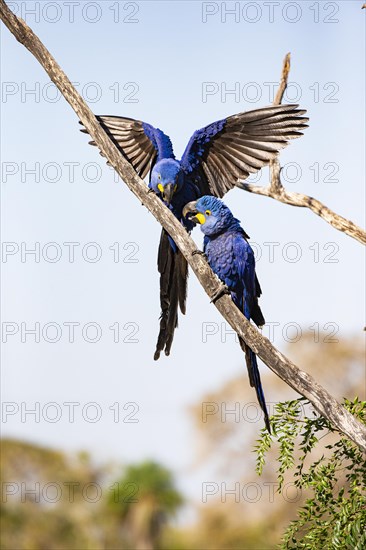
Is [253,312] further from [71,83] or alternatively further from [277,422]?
[71,83]

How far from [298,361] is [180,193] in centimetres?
1256

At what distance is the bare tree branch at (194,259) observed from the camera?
3.99 metres

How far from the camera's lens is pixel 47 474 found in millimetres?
22438

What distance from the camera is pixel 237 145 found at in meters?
5.11

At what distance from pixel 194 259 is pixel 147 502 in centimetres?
1672

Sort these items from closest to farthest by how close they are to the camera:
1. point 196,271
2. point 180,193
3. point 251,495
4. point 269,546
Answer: point 196,271 < point 180,193 < point 269,546 < point 251,495

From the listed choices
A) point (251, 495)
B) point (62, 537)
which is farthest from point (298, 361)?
point (62, 537)

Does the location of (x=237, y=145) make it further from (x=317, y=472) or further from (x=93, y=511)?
(x=93, y=511)

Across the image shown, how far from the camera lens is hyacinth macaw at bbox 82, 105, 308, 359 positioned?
16.0 feet

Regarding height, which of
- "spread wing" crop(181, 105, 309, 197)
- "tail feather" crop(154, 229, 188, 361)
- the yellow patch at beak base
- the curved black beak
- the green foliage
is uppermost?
"spread wing" crop(181, 105, 309, 197)

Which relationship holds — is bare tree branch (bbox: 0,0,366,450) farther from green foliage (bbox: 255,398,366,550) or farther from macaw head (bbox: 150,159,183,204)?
macaw head (bbox: 150,159,183,204)

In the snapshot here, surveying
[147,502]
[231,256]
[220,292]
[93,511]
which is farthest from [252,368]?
[93,511]

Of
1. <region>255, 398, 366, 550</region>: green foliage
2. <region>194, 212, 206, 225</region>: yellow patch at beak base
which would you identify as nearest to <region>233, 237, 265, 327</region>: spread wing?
<region>194, 212, 206, 225</region>: yellow patch at beak base

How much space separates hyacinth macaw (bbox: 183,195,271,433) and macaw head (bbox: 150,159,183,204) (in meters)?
0.29
